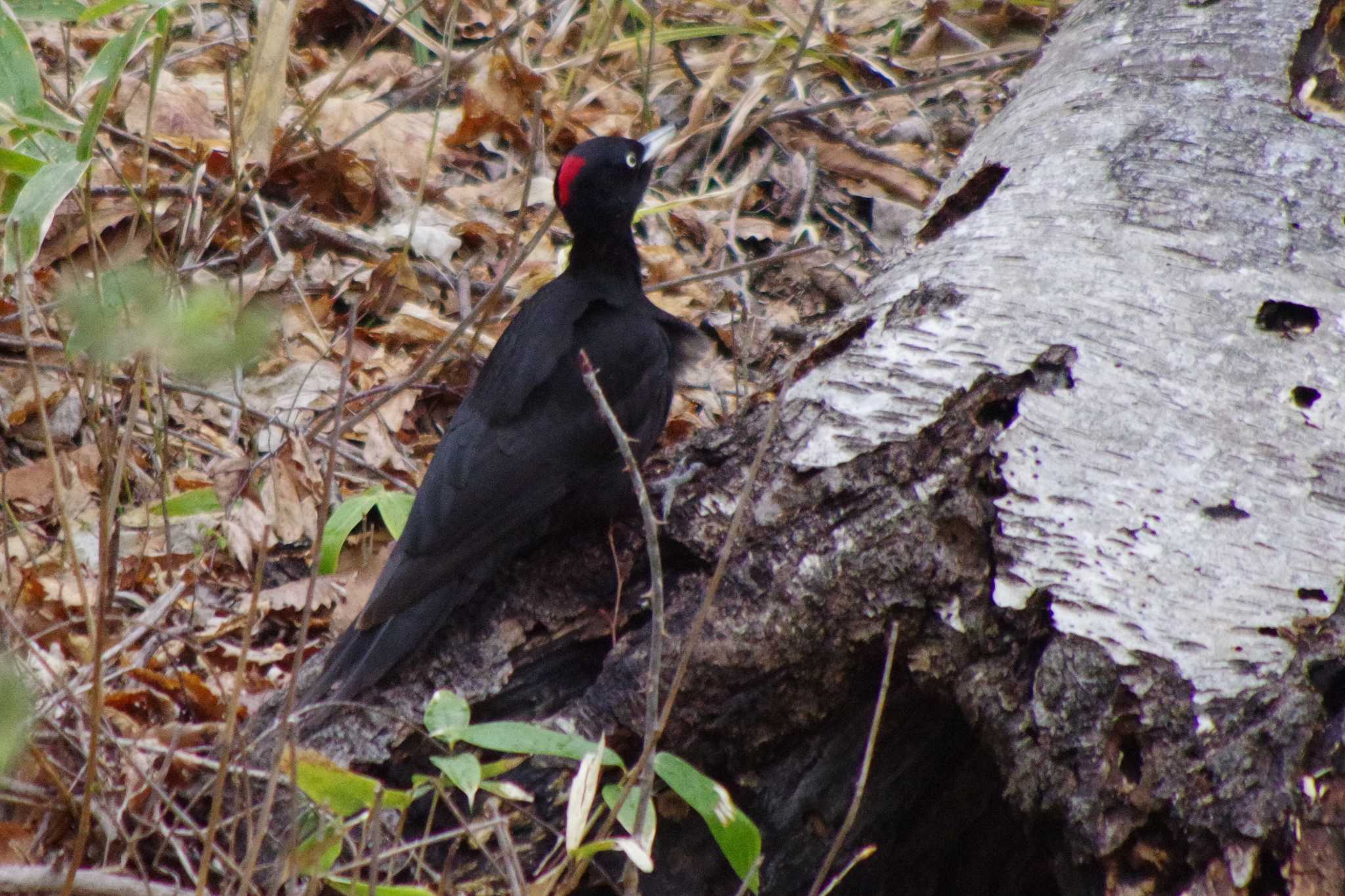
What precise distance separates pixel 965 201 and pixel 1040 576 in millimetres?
1200

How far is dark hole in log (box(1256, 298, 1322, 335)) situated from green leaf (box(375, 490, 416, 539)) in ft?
6.13

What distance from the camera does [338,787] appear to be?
5.50 ft

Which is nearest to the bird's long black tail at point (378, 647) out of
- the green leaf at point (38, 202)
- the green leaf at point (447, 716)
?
the green leaf at point (447, 716)

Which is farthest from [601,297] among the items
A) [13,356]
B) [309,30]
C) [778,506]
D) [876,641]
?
[309,30]

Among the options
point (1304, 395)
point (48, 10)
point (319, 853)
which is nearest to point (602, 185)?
Answer: point (48, 10)

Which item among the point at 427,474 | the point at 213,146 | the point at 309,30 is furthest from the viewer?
the point at 309,30

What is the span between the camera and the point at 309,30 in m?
5.25

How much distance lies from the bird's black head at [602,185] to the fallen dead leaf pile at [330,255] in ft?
0.42

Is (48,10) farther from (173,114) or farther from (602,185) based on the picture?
(173,114)

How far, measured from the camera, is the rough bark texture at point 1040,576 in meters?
1.85

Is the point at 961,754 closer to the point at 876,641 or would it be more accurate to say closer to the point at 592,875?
the point at 876,641

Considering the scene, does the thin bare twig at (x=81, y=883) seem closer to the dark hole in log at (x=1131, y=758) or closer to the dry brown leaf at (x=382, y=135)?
the dark hole in log at (x=1131, y=758)

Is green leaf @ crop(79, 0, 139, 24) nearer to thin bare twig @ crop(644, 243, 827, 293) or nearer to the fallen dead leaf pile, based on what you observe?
the fallen dead leaf pile

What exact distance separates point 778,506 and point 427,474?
0.95 m
